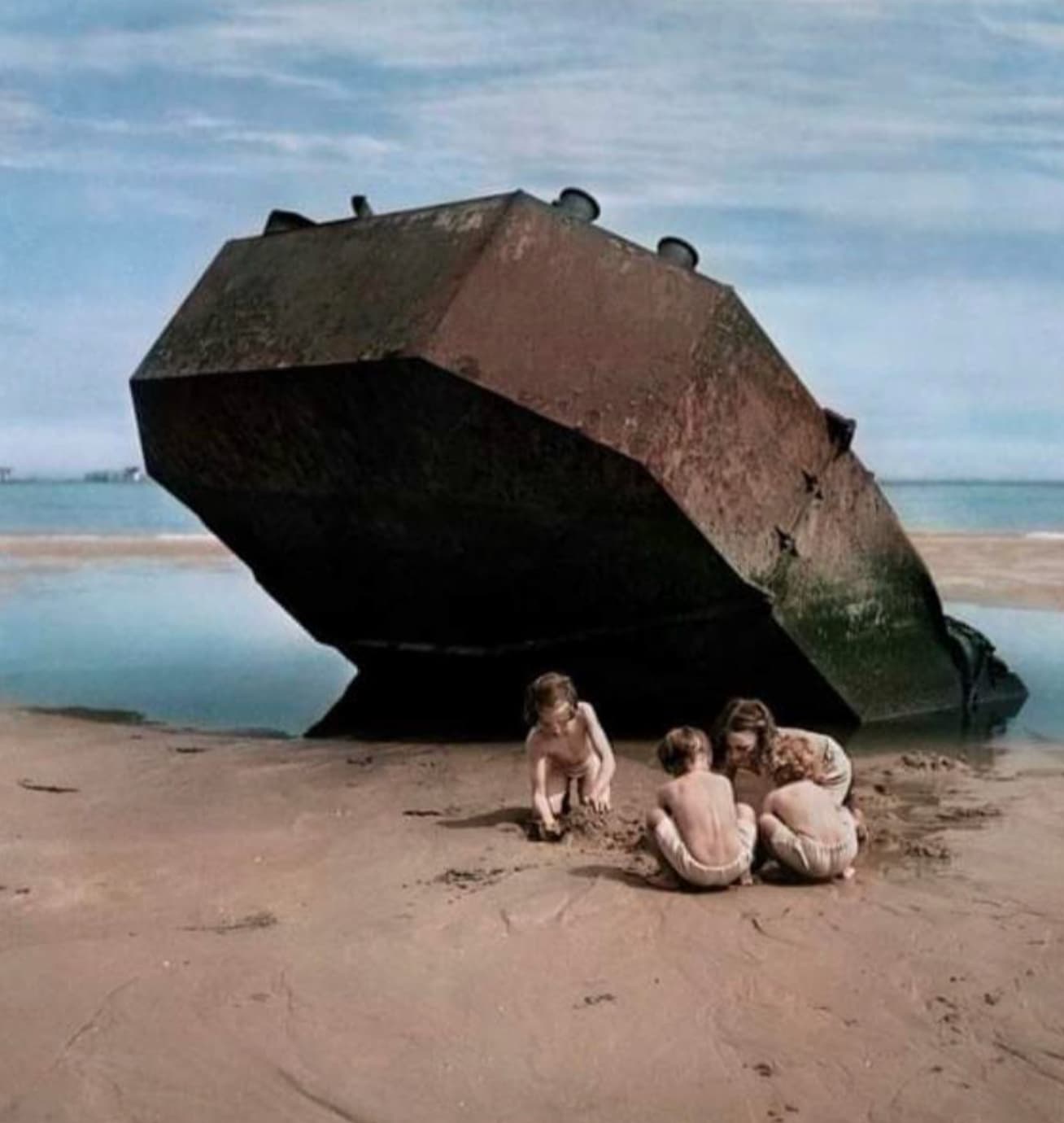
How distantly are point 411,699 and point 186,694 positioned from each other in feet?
5.36

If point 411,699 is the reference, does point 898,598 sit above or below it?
above

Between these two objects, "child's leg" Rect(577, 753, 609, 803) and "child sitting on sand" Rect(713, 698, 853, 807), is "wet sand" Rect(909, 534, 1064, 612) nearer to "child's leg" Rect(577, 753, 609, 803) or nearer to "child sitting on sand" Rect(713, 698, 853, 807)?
"child's leg" Rect(577, 753, 609, 803)

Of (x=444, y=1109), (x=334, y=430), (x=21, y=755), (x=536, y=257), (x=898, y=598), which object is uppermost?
(x=536, y=257)

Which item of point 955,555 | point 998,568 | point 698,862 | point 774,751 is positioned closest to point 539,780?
point 774,751

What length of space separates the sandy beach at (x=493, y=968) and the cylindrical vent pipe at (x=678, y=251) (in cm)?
213

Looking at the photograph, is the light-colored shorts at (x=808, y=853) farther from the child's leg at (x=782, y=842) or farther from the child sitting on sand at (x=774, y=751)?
the child sitting on sand at (x=774, y=751)

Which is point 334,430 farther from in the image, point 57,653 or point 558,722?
point 57,653

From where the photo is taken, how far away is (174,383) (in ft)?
20.6

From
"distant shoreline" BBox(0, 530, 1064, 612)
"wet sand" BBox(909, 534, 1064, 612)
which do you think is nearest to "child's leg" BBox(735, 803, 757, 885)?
Answer: "distant shoreline" BBox(0, 530, 1064, 612)

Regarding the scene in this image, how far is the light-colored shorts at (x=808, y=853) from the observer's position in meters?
4.13

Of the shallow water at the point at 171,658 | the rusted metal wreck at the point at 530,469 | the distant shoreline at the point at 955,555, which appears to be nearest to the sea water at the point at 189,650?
the shallow water at the point at 171,658

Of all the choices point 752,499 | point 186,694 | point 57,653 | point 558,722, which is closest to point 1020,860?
point 558,722

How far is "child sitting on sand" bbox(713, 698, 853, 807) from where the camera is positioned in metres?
4.38

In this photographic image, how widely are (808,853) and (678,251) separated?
9.23 feet
